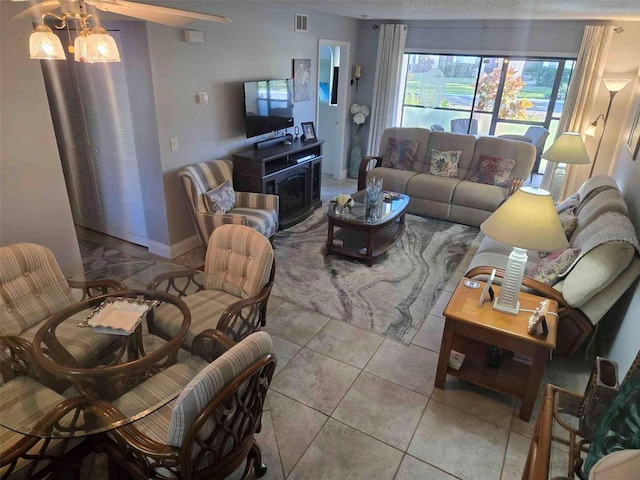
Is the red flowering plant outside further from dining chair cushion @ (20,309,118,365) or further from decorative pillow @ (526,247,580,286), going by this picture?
dining chair cushion @ (20,309,118,365)

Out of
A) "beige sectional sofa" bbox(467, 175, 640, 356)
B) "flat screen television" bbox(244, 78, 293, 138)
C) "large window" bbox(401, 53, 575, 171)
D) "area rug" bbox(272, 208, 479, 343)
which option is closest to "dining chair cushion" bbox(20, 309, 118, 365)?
"area rug" bbox(272, 208, 479, 343)

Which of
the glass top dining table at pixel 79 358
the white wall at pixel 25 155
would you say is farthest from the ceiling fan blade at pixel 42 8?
the glass top dining table at pixel 79 358

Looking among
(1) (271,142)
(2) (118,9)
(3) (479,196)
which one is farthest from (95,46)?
(3) (479,196)

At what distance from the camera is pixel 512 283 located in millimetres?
2271

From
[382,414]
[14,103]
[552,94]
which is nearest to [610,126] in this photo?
[552,94]

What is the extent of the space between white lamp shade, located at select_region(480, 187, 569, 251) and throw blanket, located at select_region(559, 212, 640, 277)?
20.5 inches

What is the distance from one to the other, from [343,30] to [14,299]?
5407mm

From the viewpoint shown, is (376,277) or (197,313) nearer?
(197,313)

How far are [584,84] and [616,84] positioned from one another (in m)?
0.42

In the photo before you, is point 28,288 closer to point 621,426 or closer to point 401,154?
point 621,426

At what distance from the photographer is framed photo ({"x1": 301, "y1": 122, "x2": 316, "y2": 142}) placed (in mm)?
5254

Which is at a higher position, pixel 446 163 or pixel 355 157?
pixel 446 163

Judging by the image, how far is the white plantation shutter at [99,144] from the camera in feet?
12.1

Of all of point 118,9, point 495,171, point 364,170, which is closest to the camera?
point 118,9
